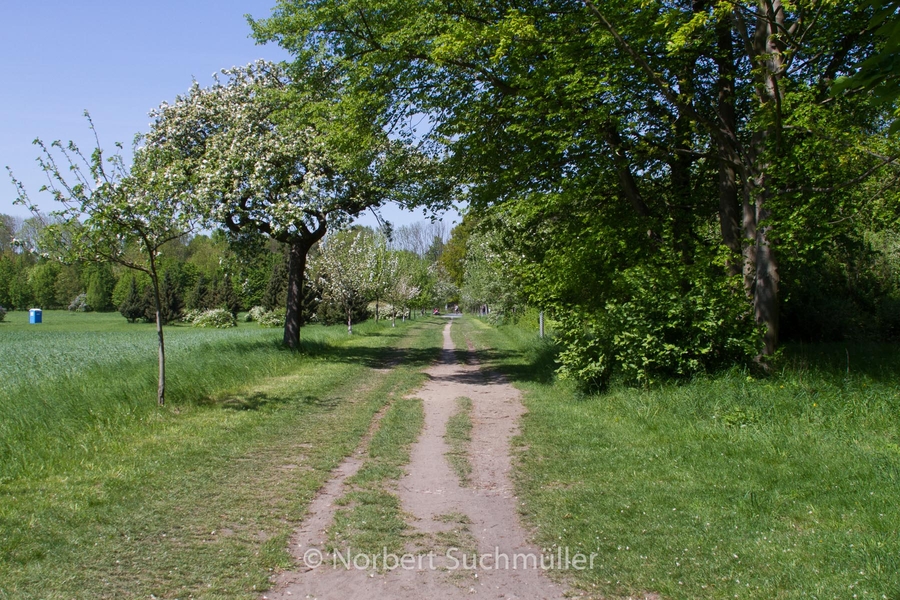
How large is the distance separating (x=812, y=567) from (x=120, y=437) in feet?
25.8

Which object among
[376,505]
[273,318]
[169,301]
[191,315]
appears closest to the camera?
[376,505]

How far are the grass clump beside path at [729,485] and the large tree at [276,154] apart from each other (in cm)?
932

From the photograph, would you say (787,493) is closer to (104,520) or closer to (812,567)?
(812,567)

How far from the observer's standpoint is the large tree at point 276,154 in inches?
634

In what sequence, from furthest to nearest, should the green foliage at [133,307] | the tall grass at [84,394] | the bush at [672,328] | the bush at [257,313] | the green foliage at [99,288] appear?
the green foliage at [99,288], the green foliage at [133,307], the bush at [257,313], the bush at [672,328], the tall grass at [84,394]

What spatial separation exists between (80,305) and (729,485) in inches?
3165

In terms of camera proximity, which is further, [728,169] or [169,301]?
[169,301]

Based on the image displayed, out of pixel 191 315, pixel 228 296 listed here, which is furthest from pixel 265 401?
pixel 228 296

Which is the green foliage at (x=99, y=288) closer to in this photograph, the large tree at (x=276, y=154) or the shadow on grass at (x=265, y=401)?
the large tree at (x=276, y=154)

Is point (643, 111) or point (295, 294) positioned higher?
point (643, 111)

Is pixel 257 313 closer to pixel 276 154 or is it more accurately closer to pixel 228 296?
pixel 228 296

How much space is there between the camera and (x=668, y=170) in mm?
14180

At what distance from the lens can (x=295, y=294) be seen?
20844mm

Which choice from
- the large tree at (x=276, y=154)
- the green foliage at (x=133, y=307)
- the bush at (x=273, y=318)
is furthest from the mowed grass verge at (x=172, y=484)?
the green foliage at (x=133, y=307)
